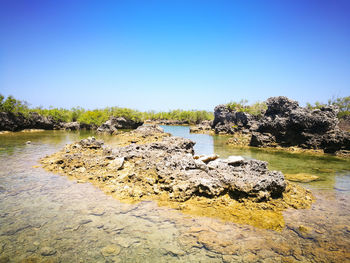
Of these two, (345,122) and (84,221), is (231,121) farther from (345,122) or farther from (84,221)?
(84,221)

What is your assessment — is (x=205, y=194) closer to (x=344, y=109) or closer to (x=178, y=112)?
(x=344, y=109)

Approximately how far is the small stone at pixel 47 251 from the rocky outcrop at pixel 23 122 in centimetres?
3981

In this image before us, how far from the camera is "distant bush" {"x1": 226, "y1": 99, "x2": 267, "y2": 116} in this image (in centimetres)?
5127

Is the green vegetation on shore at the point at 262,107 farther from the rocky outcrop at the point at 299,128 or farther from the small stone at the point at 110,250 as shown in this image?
the small stone at the point at 110,250

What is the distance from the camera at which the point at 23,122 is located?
37.7m

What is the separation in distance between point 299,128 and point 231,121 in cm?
3157

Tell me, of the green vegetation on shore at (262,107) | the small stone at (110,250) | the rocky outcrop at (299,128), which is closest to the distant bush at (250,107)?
the green vegetation on shore at (262,107)

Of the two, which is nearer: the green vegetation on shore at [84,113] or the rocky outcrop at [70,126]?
the green vegetation on shore at [84,113]

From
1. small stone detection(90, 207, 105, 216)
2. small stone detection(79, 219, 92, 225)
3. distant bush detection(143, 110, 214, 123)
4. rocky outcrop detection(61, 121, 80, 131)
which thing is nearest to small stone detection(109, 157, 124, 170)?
small stone detection(90, 207, 105, 216)

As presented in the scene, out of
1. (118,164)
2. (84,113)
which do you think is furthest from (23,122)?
(118,164)

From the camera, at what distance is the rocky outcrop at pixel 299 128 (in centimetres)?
2100

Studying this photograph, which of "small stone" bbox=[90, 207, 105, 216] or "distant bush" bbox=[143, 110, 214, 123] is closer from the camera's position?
"small stone" bbox=[90, 207, 105, 216]

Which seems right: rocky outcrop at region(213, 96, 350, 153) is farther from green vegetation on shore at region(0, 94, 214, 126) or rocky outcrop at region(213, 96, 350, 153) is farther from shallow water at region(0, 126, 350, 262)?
green vegetation on shore at region(0, 94, 214, 126)

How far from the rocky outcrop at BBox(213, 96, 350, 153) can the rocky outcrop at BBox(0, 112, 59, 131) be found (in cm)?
4049
